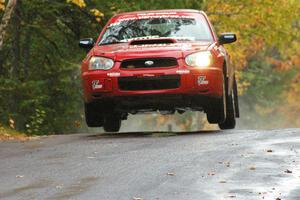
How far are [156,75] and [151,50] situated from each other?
40cm

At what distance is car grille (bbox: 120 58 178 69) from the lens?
13727 millimetres

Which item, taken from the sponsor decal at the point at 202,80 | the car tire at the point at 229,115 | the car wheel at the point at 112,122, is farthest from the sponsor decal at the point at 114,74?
the car tire at the point at 229,115

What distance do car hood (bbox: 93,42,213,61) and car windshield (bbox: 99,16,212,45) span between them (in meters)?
0.52

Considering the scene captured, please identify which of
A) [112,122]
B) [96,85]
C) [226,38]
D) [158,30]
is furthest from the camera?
[112,122]

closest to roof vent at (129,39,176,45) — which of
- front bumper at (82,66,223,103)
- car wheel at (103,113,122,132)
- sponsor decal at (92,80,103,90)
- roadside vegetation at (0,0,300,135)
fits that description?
front bumper at (82,66,223,103)

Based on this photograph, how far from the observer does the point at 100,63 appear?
13859 mm

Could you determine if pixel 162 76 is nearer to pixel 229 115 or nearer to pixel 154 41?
pixel 154 41

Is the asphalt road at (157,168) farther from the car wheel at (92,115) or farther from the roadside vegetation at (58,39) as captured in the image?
the roadside vegetation at (58,39)

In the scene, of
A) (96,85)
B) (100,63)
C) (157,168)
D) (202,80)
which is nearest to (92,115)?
(96,85)

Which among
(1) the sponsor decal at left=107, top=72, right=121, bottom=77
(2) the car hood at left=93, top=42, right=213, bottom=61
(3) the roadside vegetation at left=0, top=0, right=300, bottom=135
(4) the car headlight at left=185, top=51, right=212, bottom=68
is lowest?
(3) the roadside vegetation at left=0, top=0, right=300, bottom=135

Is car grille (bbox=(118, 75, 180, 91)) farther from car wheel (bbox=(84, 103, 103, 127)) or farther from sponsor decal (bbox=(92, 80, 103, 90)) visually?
car wheel (bbox=(84, 103, 103, 127))

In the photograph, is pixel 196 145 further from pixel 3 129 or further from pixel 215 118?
pixel 3 129

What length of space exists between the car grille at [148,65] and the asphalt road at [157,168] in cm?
107

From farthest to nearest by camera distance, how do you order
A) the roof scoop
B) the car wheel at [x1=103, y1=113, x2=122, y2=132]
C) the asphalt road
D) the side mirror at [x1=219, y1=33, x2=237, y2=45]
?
the car wheel at [x1=103, y1=113, x2=122, y2=132], the side mirror at [x1=219, y1=33, x2=237, y2=45], the roof scoop, the asphalt road
